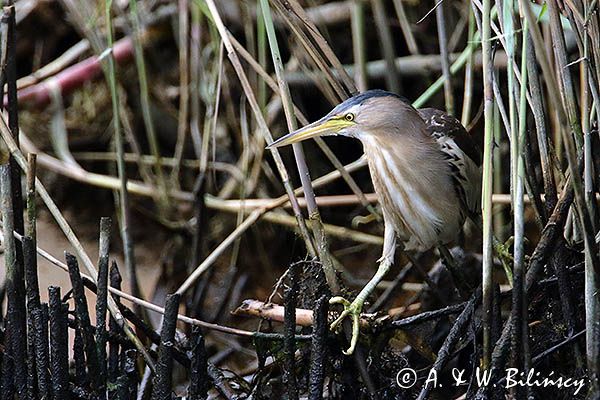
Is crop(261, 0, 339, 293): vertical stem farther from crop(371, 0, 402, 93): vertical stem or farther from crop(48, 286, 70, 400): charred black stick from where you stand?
crop(371, 0, 402, 93): vertical stem

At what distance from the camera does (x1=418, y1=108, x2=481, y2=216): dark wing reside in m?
2.20

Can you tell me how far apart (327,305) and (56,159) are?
194 cm

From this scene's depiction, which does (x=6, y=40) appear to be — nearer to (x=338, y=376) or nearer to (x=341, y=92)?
(x=341, y=92)

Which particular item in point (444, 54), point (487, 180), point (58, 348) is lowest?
point (58, 348)

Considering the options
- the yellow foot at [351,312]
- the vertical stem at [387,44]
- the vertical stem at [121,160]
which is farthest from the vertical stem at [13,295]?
the vertical stem at [387,44]

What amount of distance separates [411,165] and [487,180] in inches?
20.0

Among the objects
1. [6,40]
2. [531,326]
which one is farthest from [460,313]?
[6,40]

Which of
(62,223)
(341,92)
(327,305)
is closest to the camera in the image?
(327,305)

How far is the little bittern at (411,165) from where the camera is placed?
2.04 meters

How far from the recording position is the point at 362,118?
2035 millimetres

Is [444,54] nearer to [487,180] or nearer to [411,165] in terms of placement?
[411,165]

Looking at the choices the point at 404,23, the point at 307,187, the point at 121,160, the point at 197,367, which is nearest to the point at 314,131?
the point at 307,187

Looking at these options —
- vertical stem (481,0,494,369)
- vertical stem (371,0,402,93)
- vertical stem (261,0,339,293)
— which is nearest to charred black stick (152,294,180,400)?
vertical stem (261,0,339,293)

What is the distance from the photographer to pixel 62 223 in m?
1.93
